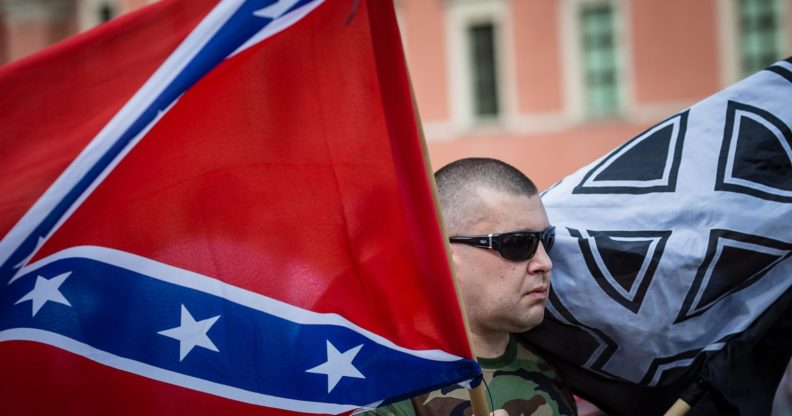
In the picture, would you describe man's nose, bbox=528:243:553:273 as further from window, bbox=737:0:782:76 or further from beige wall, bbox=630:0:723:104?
window, bbox=737:0:782:76

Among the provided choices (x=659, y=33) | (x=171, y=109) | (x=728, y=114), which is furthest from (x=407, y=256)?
(x=659, y=33)

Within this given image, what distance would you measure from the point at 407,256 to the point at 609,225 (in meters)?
0.77

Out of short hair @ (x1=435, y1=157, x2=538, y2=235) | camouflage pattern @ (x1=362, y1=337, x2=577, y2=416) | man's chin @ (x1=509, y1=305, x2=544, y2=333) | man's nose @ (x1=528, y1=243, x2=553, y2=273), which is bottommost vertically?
camouflage pattern @ (x1=362, y1=337, x2=577, y2=416)

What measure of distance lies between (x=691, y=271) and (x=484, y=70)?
18.2m

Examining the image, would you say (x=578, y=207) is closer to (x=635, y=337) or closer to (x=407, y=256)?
(x=635, y=337)

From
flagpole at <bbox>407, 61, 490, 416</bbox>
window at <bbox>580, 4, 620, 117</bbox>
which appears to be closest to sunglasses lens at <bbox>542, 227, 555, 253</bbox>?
flagpole at <bbox>407, 61, 490, 416</bbox>

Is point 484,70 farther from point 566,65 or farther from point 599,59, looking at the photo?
point 599,59

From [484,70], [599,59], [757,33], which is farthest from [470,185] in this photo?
[484,70]

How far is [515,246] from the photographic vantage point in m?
2.75

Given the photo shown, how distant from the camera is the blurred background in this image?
18.4 meters

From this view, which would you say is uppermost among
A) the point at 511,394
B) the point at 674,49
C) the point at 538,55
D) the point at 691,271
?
the point at 538,55

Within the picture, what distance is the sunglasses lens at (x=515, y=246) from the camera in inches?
108

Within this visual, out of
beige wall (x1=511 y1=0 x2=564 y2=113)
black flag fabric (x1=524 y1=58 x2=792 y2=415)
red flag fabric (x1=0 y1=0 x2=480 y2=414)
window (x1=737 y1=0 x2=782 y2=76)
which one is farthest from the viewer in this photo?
beige wall (x1=511 y1=0 x2=564 y2=113)

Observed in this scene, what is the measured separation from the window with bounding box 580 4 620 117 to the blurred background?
2 cm
